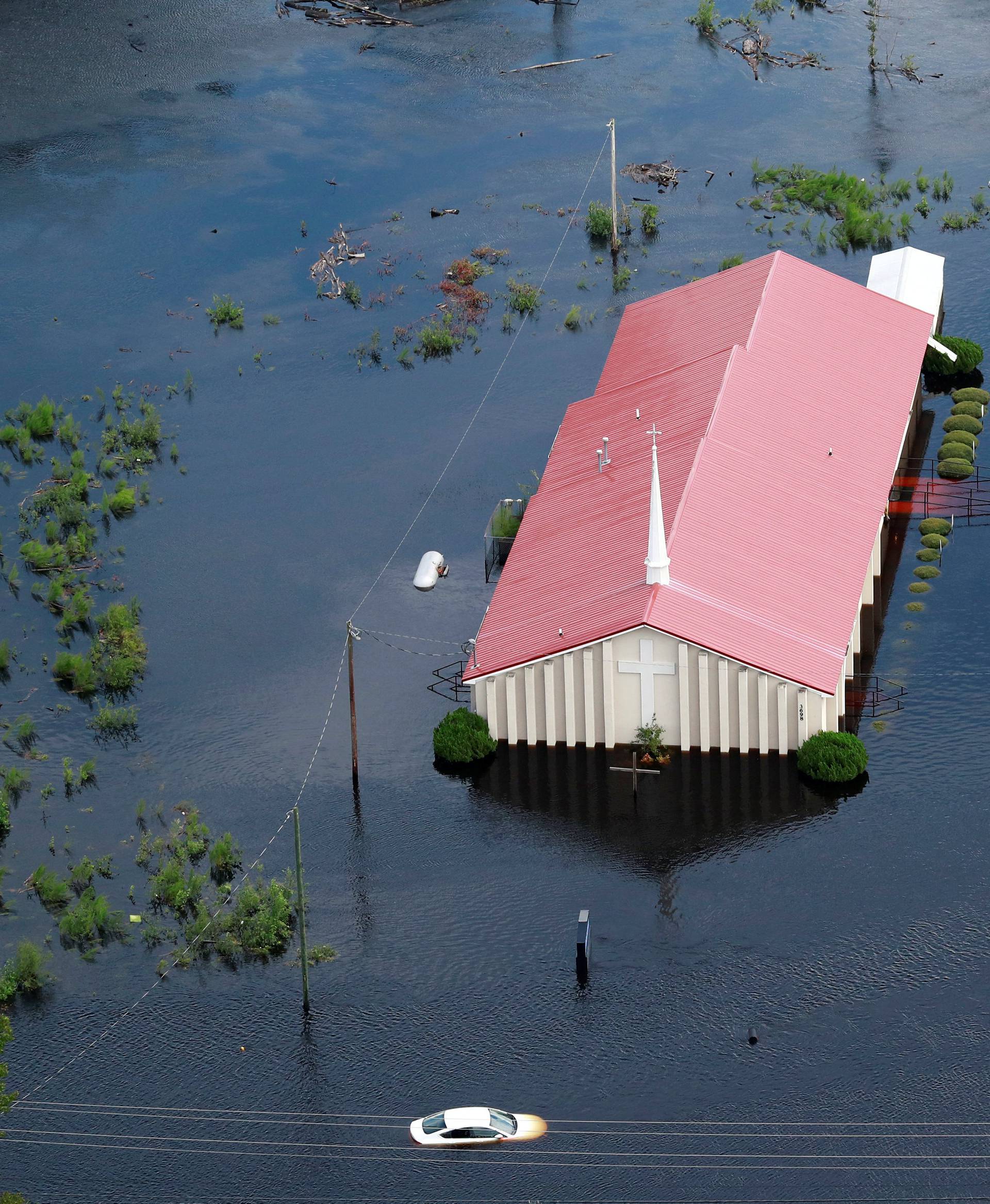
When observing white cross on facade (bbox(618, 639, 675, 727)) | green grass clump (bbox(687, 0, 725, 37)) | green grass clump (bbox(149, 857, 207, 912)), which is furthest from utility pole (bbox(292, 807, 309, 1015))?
green grass clump (bbox(687, 0, 725, 37))

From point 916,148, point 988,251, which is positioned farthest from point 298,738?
point 916,148

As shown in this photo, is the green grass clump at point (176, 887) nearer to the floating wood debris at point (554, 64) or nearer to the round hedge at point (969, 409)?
the round hedge at point (969, 409)

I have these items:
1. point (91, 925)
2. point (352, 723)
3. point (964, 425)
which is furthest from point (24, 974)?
point (964, 425)

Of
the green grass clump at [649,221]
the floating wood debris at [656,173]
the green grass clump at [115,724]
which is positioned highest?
the floating wood debris at [656,173]

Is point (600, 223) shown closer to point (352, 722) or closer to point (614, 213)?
point (614, 213)

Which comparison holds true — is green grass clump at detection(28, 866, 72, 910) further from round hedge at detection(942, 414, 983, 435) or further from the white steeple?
round hedge at detection(942, 414, 983, 435)

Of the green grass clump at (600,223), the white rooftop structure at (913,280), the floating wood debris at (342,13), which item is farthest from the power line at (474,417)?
the floating wood debris at (342,13)
